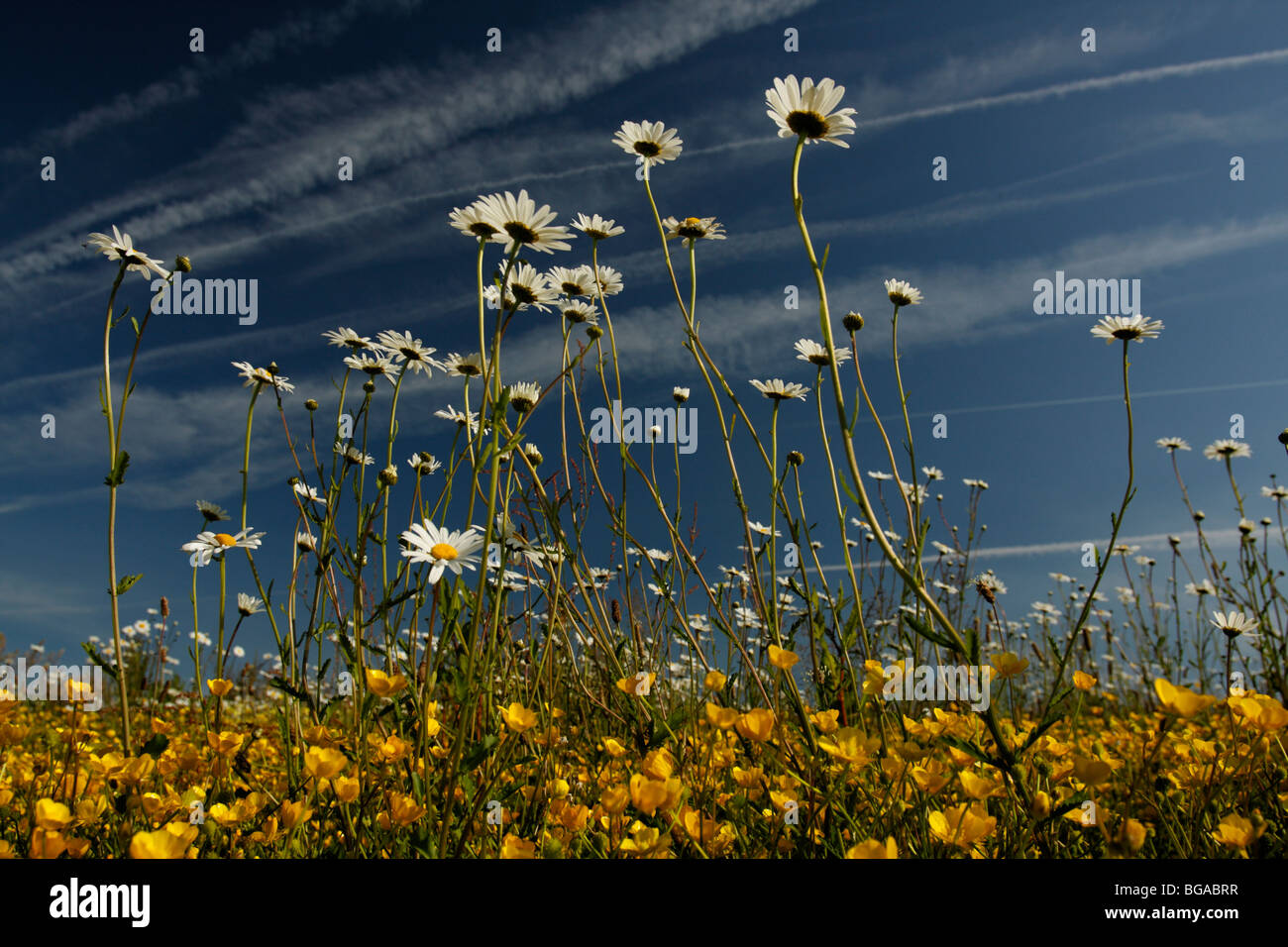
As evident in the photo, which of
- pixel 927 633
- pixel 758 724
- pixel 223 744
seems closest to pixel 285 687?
pixel 223 744

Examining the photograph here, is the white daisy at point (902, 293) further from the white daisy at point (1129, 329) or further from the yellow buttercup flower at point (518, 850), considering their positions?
the yellow buttercup flower at point (518, 850)

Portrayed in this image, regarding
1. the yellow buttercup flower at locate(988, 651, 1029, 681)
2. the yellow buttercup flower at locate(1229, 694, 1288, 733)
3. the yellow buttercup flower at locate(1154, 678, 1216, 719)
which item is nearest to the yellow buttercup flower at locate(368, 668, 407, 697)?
the yellow buttercup flower at locate(988, 651, 1029, 681)

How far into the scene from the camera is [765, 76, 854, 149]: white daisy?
4.58 ft

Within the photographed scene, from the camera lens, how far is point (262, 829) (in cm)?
124

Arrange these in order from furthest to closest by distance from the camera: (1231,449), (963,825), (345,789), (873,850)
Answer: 1. (1231,449)
2. (345,789)
3. (963,825)
4. (873,850)

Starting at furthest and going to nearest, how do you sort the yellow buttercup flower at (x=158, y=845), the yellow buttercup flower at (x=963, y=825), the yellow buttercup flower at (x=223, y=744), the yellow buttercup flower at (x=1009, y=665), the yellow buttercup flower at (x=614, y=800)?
the yellow buttercup flower at (x=223, y=744) → the yellow buttercup flower at (x=1009, y=665) → the yellow buttercup flower at (x=614, y=800) → the yellow buttercup flower at (x=963, y=825) → the yellow buttercup flower at (x=158, y=845)

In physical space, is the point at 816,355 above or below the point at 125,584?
above

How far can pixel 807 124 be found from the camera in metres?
1.44

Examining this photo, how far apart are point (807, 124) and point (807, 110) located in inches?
1.0

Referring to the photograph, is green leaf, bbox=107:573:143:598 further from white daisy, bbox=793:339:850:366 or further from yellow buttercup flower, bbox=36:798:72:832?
white daisy, bbox=793:339:850:366

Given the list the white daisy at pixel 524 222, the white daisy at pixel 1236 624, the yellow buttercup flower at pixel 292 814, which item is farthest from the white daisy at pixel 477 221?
the white daisy at pixel 1236 624

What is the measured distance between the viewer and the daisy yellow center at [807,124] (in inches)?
56.0

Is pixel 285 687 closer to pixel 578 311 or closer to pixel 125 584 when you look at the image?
pixel 125 584
